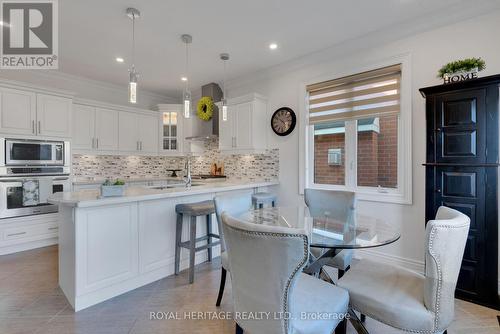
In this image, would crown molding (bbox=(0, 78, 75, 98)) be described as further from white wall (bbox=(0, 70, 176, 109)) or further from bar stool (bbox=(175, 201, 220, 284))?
bar stool (bbox=(175, 201, 220, 284))

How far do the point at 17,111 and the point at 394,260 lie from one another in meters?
5.15

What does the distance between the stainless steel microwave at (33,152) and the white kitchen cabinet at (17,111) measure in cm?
15

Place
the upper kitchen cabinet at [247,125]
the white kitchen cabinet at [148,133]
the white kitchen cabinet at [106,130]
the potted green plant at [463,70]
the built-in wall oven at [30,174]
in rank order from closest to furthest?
the potted green plant at [463,70]
the built-in wall oven at [30,174]
the upper kitchen cabinet at [247,125]
the white kitchen cabinet at [106,130]
the white kitchen cabinet at [148,133]

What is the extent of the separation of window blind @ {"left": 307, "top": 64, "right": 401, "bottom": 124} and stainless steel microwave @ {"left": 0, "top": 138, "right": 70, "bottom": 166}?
373cm

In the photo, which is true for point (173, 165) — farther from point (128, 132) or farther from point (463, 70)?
point (463, 70)

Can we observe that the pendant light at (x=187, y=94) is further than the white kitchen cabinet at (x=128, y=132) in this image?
No

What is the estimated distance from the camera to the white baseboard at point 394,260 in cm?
271

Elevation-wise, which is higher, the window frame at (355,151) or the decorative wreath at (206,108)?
the decorative wreath at (206,108)

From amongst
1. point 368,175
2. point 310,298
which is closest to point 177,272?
point 310,298

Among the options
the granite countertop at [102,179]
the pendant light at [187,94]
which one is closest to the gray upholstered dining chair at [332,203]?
the pendant light at [187,94]

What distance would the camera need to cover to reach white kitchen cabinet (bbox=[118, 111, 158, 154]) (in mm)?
4789

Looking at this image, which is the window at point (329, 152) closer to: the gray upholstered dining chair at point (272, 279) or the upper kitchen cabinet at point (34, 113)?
the gray upholstered dining chair at point (272, 279)

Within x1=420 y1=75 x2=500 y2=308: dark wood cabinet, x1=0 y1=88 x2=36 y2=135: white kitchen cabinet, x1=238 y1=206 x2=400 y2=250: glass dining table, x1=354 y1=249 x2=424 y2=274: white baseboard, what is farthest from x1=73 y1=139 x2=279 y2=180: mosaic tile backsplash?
x1=420 y1=75 x2=500 y2=308: dark wood cabinet

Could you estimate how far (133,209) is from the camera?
2.38 meters
